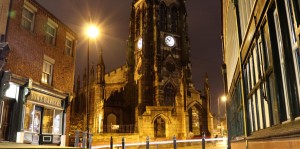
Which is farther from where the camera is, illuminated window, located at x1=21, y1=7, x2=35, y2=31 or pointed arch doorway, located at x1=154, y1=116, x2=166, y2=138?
pointed arch doorway, located at x1=154, y1=116, x2=166, y2=138

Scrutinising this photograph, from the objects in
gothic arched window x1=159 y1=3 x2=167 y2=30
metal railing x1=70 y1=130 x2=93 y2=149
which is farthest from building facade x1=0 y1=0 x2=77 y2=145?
gothic arched window x1=159 y1=3 x2=167 y2=30

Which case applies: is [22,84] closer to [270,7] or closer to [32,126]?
[32,126]

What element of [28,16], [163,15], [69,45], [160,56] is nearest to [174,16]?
[163,15]

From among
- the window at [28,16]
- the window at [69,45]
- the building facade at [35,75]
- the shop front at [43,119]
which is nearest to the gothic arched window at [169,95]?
the window at [69,45]

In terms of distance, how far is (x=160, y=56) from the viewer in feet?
168

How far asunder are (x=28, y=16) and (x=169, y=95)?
34.4 meters

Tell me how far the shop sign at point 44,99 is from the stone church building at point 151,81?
22.6 metres

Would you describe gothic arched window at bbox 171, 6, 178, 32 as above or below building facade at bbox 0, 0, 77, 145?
above

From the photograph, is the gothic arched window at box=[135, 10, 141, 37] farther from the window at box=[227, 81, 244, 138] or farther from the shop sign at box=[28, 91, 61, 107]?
the window at box=[227, 81, 244, 138]

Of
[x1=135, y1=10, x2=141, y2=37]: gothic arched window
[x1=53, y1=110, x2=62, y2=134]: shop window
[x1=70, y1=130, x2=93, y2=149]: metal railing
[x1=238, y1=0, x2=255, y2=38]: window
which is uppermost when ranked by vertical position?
[x1=135, y1=10, x2=141, y2=37]: gothic arched window

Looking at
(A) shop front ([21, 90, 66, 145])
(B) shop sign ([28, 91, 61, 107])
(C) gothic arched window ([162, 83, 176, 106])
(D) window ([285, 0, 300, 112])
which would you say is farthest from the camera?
(C) gothic arched window ([162, 83, 176, 106])

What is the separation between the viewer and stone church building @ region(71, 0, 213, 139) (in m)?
46.3

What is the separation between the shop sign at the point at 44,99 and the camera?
672 inches

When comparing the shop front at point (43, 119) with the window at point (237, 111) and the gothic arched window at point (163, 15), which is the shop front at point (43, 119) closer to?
the window at point (237, 111)
